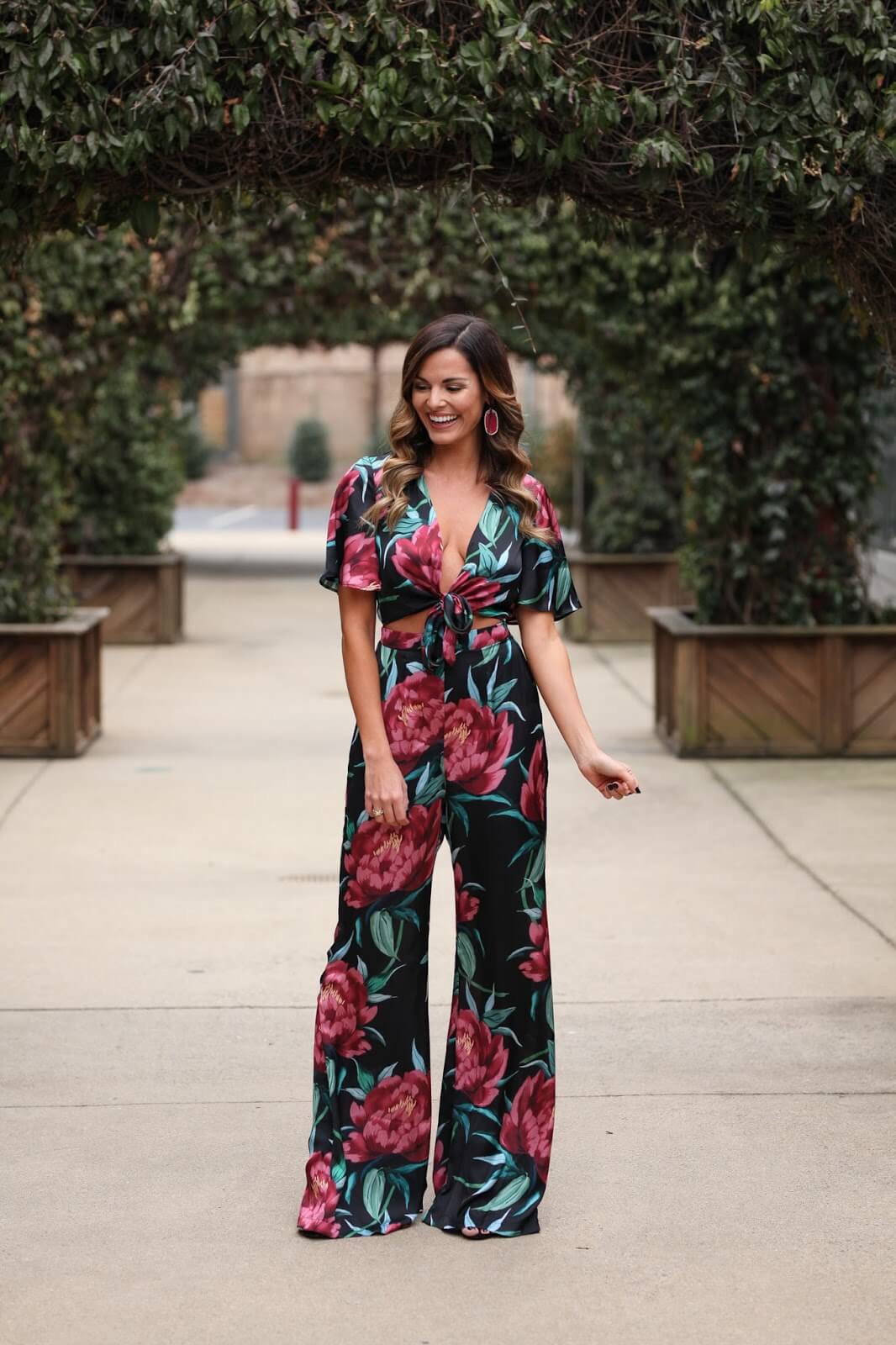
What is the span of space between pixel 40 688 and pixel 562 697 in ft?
21.3

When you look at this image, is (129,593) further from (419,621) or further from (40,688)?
(419,621)

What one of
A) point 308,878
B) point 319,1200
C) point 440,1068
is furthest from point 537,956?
point 308,878

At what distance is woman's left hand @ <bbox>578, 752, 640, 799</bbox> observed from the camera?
3.80 metres

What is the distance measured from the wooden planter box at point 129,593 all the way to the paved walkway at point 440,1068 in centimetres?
554

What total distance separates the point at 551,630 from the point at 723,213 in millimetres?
1510

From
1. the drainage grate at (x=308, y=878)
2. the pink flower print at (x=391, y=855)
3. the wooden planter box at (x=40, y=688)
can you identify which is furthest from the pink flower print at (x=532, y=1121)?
the wooden planter box at (x=40, y=688)

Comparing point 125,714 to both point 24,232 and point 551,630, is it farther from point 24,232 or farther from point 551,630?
point 551,630

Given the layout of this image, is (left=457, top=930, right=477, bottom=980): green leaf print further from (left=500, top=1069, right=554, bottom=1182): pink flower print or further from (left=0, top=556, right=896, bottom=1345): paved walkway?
(left=0, top=556, right=896, bottom=1345): paved walkway

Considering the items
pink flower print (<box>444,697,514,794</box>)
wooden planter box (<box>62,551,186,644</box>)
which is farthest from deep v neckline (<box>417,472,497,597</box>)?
wooden planter box (<box>62,551,186,644</box>)

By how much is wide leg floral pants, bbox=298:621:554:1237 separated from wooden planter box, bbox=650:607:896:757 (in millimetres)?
6050

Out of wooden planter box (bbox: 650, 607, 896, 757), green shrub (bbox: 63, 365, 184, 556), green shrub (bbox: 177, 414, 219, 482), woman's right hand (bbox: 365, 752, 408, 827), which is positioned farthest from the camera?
green shrub (bbox: 177, 414, 219, 482)

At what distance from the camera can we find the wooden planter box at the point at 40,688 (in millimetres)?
9852

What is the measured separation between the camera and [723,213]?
16.0ft

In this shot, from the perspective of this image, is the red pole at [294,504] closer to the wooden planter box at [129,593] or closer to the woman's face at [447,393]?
the wooden planter box at [129,593]
